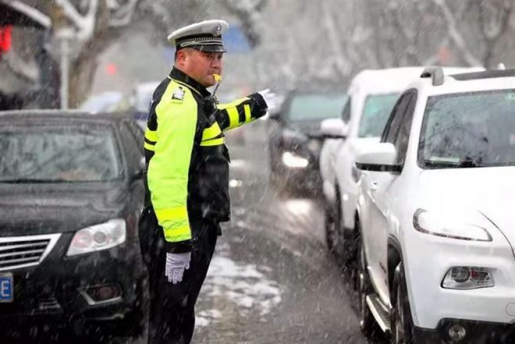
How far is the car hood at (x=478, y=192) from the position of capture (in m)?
5.55

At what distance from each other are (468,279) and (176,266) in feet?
4.71

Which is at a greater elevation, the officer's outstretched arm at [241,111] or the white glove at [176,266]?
the officer's outstretched arm at [241,111]

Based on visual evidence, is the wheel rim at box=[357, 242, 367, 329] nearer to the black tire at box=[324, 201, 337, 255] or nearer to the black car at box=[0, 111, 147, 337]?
the black car at box=[0, 111, 147, 337]

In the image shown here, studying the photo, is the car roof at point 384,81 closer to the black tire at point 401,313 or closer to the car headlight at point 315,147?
the car headlight at point 315,147

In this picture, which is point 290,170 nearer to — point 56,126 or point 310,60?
point 56,126

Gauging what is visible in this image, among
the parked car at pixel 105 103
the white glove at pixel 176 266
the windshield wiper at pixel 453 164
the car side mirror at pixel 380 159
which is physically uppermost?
the windshield wiper at pixel 453 164

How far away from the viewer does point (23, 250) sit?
6.98m

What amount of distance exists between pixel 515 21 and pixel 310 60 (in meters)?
54.6

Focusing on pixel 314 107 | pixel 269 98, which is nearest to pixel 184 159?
pixel 269 98

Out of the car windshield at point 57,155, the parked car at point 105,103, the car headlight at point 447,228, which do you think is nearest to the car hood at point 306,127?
the parked car at point 105,103

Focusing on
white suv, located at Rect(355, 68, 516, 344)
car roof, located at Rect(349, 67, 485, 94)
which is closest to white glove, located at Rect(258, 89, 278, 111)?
white suv, located at Rect(355, 68, 516, 344)

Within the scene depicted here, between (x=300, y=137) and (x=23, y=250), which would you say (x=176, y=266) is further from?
(x=300, y=137)

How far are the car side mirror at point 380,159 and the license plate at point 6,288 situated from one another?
87.1 inches

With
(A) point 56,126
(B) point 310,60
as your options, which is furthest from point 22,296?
(B) point 310,60
